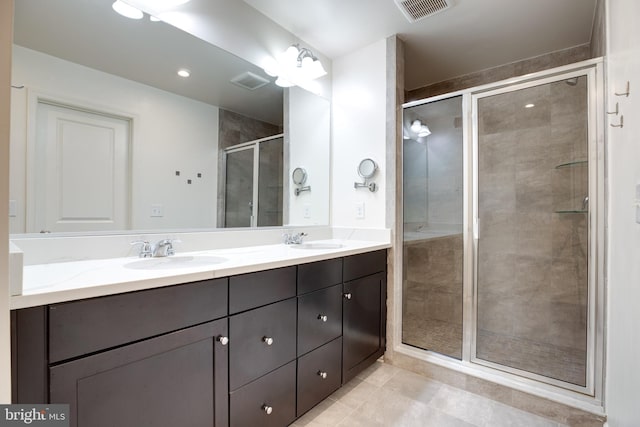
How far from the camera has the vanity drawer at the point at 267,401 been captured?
116 centimetres

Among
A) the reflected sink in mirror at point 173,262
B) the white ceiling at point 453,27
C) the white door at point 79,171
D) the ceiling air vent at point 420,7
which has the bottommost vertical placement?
the reflected sink in mirror at point 173,262

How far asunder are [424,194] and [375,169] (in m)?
0.47

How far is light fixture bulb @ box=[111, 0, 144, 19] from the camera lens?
1.38 metres

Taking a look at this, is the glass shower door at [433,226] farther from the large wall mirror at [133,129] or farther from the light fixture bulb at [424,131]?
the large wall mirror at [133,129]

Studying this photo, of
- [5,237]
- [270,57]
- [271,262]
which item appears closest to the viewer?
[5,237]

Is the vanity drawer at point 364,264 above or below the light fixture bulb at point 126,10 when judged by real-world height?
below

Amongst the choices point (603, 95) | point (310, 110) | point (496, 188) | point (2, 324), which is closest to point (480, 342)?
point (496, 188)

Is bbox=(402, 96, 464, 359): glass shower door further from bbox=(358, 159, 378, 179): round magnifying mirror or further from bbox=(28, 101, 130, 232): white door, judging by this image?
bbox=(28, 101, 130, 232): white door

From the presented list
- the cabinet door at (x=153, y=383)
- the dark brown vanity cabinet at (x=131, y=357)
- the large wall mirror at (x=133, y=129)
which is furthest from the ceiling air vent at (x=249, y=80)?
the cabinet door at (x=153, y=383)

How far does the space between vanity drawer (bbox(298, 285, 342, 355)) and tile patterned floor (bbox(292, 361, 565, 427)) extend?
0.40 m

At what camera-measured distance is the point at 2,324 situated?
0.61 metres

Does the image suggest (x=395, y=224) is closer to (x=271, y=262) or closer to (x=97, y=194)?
(x=271, y=262)

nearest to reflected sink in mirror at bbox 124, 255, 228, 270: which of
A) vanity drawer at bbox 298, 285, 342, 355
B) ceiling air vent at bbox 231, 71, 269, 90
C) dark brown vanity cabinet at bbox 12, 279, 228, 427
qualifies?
dark brown vanity cabinet at bbox 12, 279, 228, 427

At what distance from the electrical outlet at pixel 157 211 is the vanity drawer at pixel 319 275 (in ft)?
2.57
